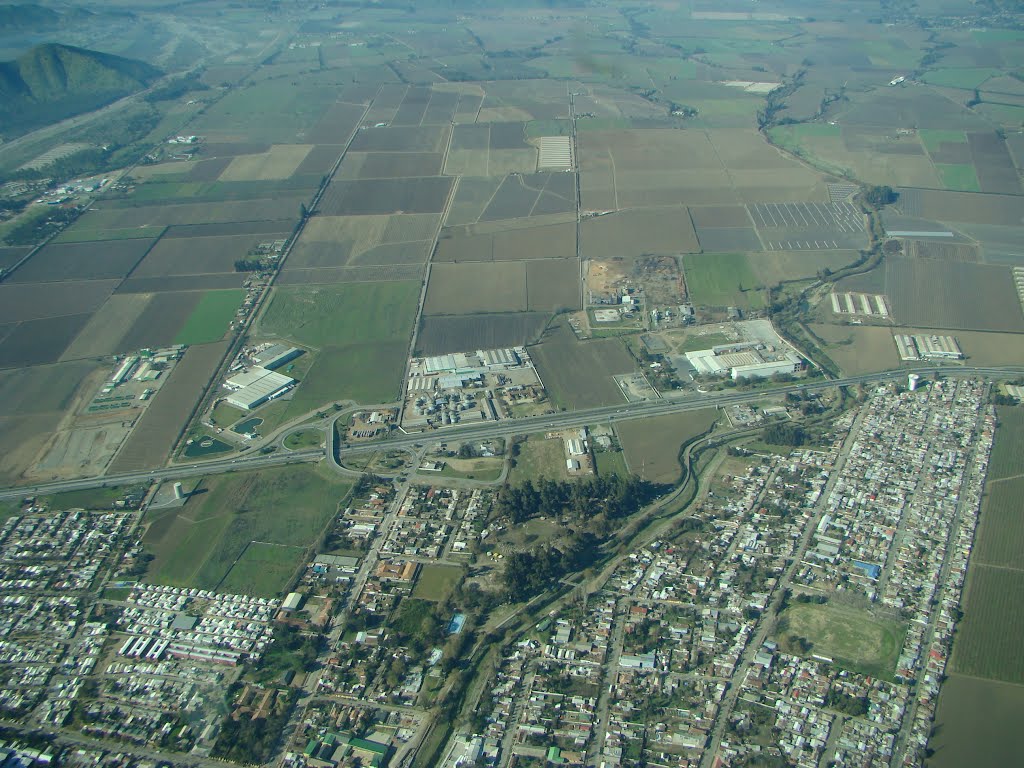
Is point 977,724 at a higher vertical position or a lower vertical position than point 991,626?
higher

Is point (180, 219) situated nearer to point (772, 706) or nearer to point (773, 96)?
point (772, 706)

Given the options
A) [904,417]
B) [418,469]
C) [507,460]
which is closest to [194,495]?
[418,469]

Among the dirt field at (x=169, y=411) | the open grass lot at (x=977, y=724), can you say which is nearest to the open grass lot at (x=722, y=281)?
the open grass lot at (x=977, y=724)

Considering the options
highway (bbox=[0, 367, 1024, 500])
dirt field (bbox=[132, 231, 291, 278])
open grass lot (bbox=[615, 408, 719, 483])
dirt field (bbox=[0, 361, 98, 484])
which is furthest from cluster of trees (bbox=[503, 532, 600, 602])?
dirt field (bbox=[132, 231, 291, 278])

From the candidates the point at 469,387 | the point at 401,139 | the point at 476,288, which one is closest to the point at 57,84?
the point at 401,139

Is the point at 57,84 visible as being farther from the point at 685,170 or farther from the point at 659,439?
the point at 659,439

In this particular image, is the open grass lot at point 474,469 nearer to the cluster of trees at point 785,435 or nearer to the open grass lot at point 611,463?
the open grass lot at point 611,463
